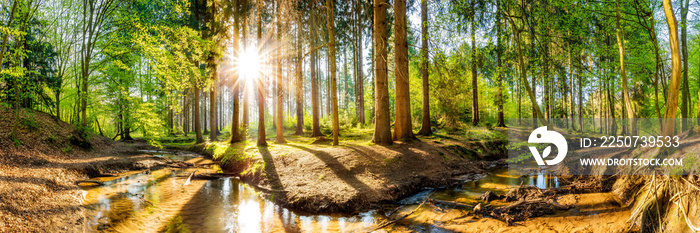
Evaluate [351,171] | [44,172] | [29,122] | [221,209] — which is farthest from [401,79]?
[29,122]

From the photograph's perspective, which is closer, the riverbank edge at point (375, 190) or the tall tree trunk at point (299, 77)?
the riverbank edge at point (375, 190)

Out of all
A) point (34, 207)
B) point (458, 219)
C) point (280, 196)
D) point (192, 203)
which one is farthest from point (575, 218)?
point (34, 207)

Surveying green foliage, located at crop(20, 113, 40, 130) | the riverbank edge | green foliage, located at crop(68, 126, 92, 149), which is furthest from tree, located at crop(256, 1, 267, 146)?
green foliage, located at crop(20, 113, 40, 130)

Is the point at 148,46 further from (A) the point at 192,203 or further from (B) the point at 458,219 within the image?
(B) the point at 458,219

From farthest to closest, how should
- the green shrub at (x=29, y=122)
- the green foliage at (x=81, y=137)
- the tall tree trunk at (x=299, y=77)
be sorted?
the green foliage at (x=81, y=137), the tall tree trunk at (x=299, y=77), the green shrub at (x=29, y=122)

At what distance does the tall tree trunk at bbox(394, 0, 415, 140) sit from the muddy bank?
68 centimetres

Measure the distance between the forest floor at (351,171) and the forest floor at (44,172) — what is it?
12.9 ft

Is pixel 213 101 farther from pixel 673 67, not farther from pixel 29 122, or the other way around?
pixel 673 67

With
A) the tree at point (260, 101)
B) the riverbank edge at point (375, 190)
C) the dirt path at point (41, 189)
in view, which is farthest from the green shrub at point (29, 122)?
the tree at point (260, 101)

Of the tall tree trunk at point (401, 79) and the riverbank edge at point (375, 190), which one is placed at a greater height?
the tall tree trunk at point (401, 79)

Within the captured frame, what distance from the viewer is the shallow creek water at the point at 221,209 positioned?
5441mm

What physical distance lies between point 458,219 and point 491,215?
0.63 metres

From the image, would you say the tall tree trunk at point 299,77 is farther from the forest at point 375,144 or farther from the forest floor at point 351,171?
the forest floor at point 351,171

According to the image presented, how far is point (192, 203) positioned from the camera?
705 cm
